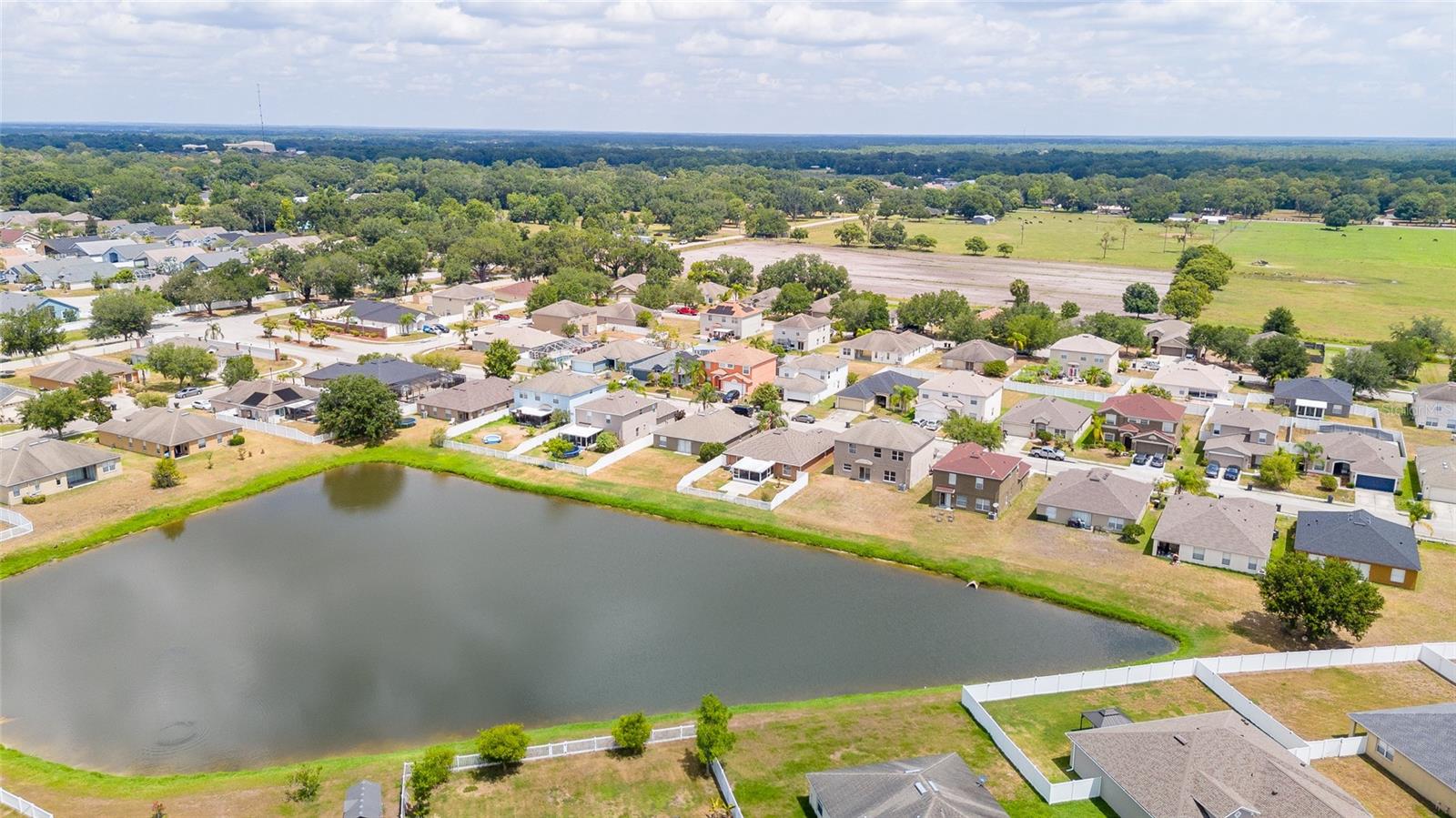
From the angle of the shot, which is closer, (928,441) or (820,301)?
(928,441)

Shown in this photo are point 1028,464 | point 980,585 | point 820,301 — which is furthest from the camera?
point 820,301

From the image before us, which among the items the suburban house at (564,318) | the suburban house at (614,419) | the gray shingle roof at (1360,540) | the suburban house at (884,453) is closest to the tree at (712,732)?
the suburban house at (884,453)

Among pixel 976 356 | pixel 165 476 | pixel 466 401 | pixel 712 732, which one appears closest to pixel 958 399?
pixel 976 356

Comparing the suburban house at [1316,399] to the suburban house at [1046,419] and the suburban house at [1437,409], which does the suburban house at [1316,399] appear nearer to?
the suburban house at [1437,409]

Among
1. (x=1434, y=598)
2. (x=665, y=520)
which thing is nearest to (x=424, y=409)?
(x=665, y=520)

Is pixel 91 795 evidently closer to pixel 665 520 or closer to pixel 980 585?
pixel 665 520

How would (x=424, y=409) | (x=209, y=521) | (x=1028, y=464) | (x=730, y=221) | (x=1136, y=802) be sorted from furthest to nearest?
(x=730, y=221), (x=424, y=409), (x=1028, y=464), (x=209, y=521), (x=1136, y=802)
